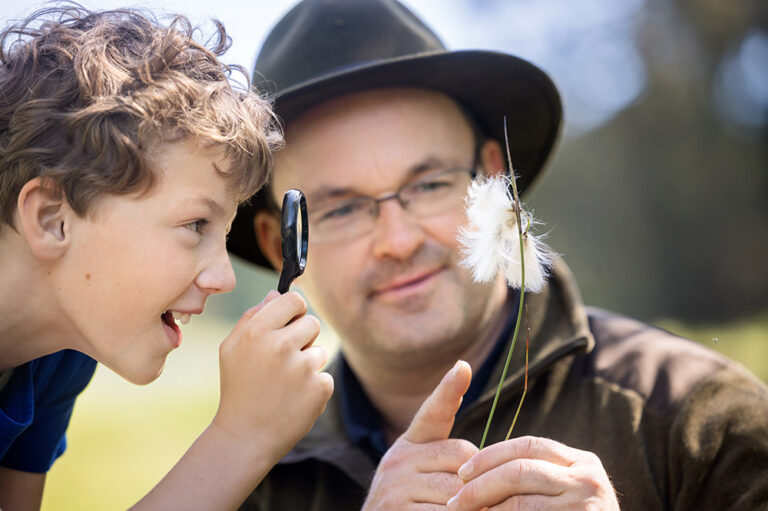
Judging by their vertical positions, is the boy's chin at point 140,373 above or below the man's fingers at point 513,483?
below

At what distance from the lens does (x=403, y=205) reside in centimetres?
259

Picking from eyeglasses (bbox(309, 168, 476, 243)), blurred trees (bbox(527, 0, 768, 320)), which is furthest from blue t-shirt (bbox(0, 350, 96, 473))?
blurred trees (bbox(527, 0, 768, 320))

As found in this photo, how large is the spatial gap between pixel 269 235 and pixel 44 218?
161 cm

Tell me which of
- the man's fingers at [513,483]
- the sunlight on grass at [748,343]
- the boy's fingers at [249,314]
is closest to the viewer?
the man's fingers at [513,483]

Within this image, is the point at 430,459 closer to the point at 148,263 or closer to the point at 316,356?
the point at 316,356

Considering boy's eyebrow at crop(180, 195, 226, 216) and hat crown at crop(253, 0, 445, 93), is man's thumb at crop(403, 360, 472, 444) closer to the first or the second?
boy's eyebrow at crop(180, 195, 226, 216)

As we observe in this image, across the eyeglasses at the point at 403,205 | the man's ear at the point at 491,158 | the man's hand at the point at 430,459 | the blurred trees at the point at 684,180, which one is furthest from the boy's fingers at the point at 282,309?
the blurred trees at the point at 684,180

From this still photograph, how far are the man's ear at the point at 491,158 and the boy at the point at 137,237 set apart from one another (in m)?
1.35

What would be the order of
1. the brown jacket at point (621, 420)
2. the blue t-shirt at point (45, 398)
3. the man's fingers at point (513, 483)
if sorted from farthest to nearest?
the brown jacket at point (621, 420) < the blue t-shirt at point (45, 398) < the man's fingers at point (513, 483)

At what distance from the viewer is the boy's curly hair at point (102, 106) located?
1663 millimetres

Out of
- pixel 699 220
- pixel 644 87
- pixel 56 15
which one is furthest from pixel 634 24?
pixel 56 15

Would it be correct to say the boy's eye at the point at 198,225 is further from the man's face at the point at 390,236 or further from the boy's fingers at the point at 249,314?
the man's face at the point at 390,236

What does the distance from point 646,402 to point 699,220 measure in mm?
6999

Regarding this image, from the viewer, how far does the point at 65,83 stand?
172 centimetres
